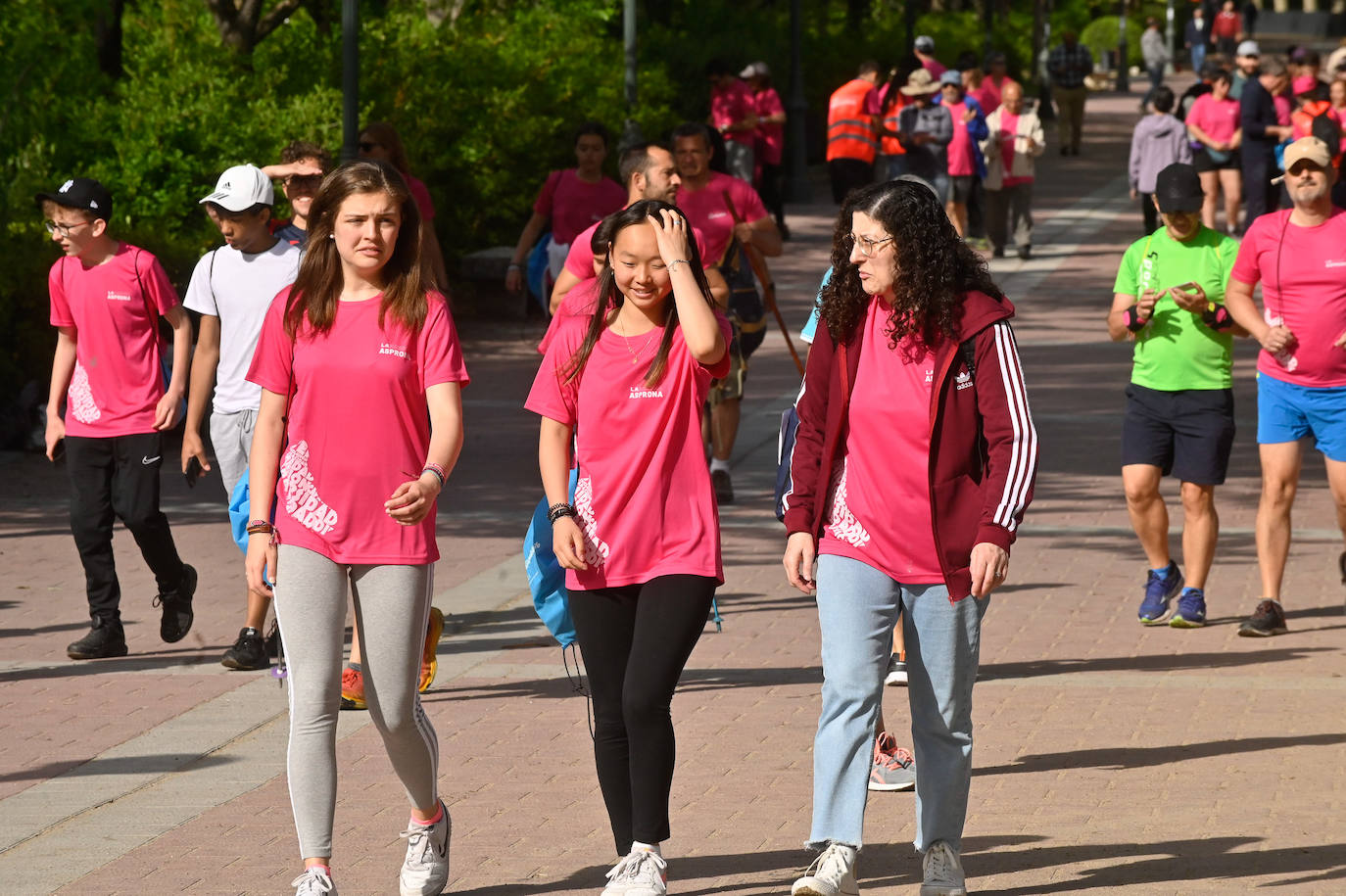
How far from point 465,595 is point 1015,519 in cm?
454

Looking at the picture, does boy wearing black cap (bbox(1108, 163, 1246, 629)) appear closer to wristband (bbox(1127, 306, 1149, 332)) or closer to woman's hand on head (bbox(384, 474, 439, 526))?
wristband (bbox(1127, 306, 1149, 332))

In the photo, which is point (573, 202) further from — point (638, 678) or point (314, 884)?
point (314, 884)

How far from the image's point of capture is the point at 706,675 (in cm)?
746

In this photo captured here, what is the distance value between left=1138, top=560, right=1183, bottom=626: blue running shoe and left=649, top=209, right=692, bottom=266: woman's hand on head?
4184 mm

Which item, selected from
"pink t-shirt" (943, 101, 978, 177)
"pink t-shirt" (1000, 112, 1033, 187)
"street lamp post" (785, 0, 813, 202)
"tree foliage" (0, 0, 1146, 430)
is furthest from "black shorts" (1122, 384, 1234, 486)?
"street lamp post" (785, 0, 813, 202)

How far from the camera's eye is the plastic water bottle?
7.88 metres

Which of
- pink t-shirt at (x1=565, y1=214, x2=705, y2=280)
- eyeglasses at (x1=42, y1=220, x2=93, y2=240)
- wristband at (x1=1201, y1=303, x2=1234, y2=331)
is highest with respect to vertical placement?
eyeglasses at (x1=42, y1=220, x2=93, y2=240)

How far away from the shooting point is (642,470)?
475 centimetres

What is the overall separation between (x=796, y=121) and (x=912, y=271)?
2332 cm

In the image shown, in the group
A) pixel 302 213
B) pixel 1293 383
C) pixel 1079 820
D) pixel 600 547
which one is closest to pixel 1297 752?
pixel 1079 820

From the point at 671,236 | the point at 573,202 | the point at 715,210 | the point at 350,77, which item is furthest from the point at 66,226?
the point at 573,202

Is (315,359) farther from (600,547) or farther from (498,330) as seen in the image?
(498,330)

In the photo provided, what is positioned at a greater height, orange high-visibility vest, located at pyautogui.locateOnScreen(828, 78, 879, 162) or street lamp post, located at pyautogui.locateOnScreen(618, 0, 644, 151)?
street lamp post, located at pyautogui.locateOnScreen(618, 0, 644, 151)

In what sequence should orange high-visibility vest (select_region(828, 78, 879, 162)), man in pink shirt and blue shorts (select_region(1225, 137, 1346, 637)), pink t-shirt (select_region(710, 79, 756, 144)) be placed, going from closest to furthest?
man in pink shirt and blue shorts (select_region(1225, 137, 1346, 637))
orange high-visibility vest (select_region(828, 78, 879, 162))
pink t-shirt (select_region(710, 79, 756, 144))
